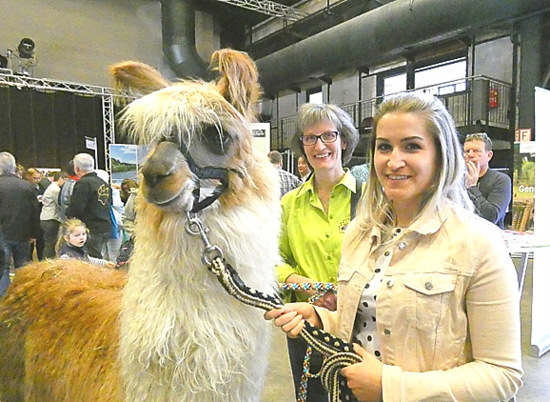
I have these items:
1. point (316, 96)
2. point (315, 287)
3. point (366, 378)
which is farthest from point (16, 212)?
point (316, 96)

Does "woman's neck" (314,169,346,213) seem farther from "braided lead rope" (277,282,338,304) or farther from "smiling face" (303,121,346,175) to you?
"braided lead rope" (277,282,338,304)

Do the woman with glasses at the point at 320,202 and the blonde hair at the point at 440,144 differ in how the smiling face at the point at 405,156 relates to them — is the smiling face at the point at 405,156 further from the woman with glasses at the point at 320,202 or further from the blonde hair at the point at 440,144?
the woman with glasses at the point at 320,202

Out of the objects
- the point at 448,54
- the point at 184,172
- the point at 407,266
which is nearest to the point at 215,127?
the point at 184,172

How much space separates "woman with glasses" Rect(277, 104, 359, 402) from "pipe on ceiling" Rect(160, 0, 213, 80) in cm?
955

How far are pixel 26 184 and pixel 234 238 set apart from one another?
4.09m

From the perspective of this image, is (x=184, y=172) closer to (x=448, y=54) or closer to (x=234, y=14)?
(x=448, y=54)

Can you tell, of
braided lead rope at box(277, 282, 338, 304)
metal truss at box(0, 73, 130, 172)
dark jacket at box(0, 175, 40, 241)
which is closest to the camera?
braided lead rope at box(277, 282, 338, 304)

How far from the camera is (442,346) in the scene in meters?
0.84

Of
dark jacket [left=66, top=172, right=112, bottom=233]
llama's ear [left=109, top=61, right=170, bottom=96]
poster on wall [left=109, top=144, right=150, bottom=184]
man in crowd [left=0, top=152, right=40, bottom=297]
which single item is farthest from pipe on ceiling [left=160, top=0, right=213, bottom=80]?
llama's ear [left=109, top=61, right=170, bottom=96]

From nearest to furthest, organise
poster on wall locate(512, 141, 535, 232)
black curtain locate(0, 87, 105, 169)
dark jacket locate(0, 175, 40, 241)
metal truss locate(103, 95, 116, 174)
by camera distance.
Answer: dark jacket locate(0, 175, 40, 241) < poster on wall locate(512, 141, 535, 232) < black curtain locate(0, 87, 105, 169) < metal truss locate(103, 95, 116, 174)

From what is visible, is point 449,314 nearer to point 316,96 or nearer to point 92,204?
point 92,204

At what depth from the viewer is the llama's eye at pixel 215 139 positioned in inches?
42.4

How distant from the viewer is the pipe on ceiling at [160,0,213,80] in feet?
34.6

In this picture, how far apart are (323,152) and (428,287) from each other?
2.48 feet
